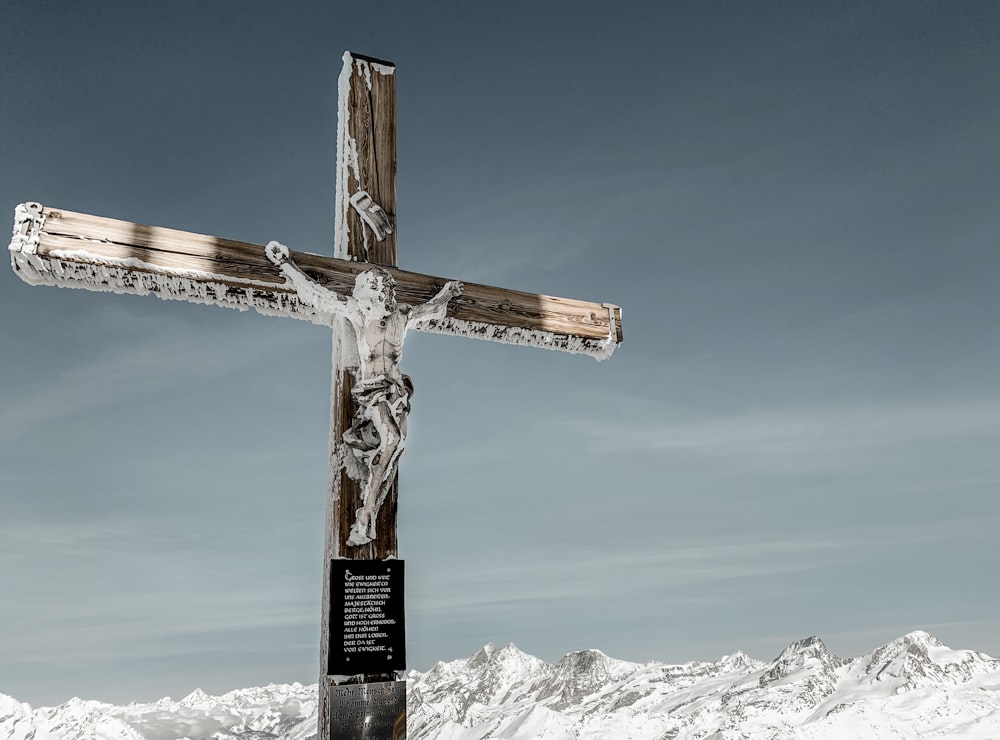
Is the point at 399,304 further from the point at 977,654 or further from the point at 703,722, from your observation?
the point at 977,654

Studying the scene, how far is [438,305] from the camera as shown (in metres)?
5.37

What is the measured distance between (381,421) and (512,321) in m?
1.54

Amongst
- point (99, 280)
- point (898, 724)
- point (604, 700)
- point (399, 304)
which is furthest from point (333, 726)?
point (604, 700)

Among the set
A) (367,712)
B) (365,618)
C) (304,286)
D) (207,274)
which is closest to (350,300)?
(304,286)

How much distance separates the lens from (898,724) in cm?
11062

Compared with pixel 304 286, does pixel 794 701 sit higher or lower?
lower

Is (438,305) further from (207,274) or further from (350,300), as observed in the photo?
(207,274)

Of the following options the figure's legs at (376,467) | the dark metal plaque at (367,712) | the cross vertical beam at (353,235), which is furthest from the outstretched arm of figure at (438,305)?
the dark metal plaque at (367,712)

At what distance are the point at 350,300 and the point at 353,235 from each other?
0.65 metres

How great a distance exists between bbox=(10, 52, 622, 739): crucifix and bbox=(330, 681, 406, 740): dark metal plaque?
0.05 ft

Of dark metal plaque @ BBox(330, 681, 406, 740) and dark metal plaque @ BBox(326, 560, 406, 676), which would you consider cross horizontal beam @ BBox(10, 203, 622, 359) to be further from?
dark metal plaque @ BBox(330, 681, 406, 740)

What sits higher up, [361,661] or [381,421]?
[381,421]

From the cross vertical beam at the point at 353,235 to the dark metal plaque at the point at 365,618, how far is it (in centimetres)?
6

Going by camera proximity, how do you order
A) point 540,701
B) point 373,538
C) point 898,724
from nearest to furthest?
point 373,538, point 898,724, point 540,701
